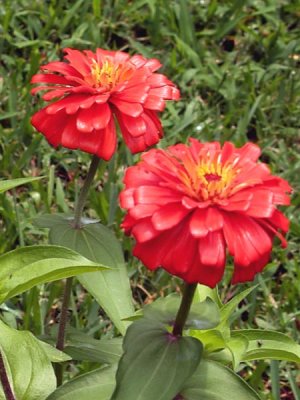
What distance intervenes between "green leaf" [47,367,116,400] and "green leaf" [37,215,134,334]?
0.47 feet

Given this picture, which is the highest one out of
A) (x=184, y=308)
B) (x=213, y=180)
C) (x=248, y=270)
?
(x=213, y=180)

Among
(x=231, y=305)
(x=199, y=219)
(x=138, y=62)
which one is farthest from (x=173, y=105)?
(x=199, y=219)

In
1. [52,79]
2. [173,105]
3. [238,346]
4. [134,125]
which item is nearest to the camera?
[238,346]

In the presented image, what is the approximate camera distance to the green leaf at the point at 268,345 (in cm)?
141

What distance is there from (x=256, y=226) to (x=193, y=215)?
0.10m

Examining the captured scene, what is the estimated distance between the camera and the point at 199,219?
119 centimetres

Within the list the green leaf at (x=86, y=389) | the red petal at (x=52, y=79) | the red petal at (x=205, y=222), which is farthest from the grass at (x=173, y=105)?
the red petal at (x=205, y=222)

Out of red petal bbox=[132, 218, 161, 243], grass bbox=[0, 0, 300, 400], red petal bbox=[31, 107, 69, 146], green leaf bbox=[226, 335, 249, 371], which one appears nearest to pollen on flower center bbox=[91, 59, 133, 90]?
red petal bbox=[31, 107, 69, 146]

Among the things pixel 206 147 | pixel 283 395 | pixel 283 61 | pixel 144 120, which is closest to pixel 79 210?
pixel 144 120

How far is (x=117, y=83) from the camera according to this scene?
159 cm

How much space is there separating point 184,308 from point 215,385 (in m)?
0.17

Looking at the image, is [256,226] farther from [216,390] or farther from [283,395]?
[283,395]

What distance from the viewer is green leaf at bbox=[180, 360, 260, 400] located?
138 cm

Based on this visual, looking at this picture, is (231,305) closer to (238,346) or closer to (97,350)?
(238,346)
